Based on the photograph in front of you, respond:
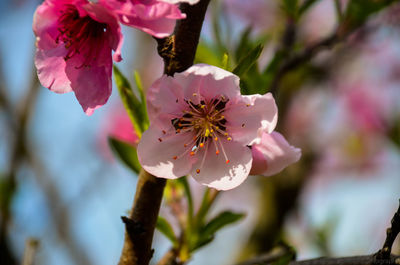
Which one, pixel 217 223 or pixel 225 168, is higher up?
pixel 225 168

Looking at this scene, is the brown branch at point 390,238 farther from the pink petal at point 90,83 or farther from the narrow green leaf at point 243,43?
the narrow green leaf at point 243,43

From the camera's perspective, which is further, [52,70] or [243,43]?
[243,43]

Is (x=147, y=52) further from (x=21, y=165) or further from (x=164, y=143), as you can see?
(x=164, y=143)

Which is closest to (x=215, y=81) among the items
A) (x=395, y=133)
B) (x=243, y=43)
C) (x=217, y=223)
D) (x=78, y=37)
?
(x=78, y=37)

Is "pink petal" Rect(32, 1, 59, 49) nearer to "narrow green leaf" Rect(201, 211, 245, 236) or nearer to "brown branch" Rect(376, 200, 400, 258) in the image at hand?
"narrow green leaf" Rect(201, 211, 245, 236)

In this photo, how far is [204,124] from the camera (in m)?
1.02

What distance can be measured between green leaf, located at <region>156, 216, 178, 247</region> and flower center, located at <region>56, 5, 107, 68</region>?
403mm

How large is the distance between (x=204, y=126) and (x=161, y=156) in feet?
0.52

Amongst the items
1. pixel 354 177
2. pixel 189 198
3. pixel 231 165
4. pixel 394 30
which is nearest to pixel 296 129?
pixel 354 177

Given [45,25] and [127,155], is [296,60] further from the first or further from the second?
[45,25]

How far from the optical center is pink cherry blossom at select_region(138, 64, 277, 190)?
0.86 m

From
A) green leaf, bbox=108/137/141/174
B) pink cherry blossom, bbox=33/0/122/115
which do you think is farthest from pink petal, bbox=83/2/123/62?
green leaf, bbox=108/137/141/174

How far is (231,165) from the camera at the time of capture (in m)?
0.92

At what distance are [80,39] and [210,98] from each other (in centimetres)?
28
